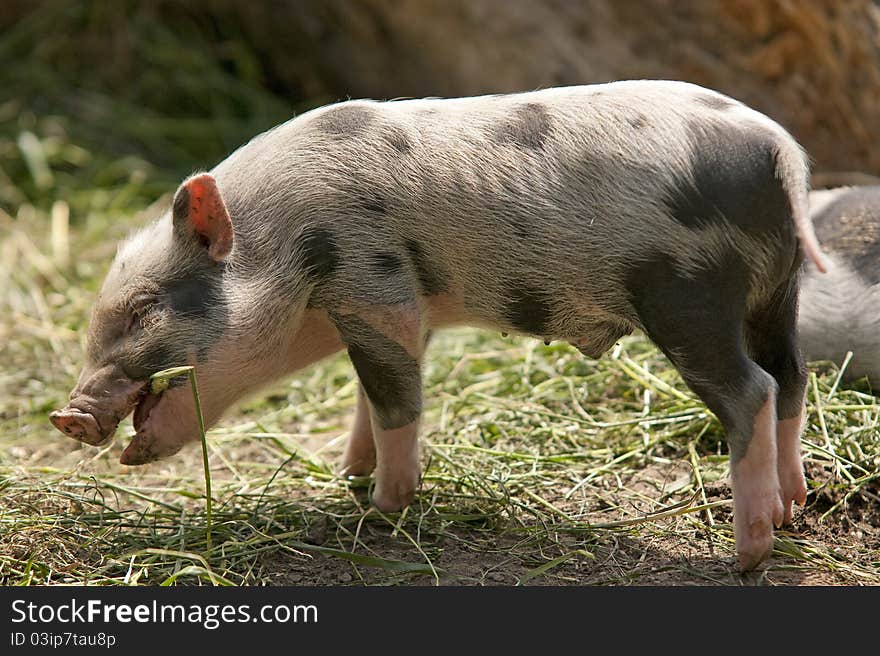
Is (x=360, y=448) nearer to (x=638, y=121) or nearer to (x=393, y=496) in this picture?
(x=393, y=496)

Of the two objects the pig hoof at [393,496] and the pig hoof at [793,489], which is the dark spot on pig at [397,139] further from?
the pig hoof at [793,489]

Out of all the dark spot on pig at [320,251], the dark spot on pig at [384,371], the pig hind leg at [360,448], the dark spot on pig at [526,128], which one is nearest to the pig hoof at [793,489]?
the dark spot on pig at [384,371]

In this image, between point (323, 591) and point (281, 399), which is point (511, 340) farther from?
point (323, 591)

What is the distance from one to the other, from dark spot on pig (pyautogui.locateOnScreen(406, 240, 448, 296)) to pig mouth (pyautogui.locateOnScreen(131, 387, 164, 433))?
0.85m

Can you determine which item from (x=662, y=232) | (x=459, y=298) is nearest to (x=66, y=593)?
(x=459, y=298)

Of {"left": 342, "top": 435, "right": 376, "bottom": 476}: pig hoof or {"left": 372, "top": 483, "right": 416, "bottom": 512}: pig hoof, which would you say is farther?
{"left": 342, "top": 435, "right": 376, "bottom": 476}: pig hoof

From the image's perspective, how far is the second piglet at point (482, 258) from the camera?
322 cm

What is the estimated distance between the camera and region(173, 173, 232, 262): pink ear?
3.39m

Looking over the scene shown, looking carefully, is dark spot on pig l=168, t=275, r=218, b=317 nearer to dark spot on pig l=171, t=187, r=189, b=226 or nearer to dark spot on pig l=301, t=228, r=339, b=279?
dark spot on pig l=171, t=187, r=189, b=226

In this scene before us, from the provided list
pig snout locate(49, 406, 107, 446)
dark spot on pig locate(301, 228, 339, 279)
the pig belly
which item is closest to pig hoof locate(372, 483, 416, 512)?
the pig belly

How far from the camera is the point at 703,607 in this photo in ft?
10.2

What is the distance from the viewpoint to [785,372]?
3.55 m

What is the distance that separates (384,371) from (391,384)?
5 centimetres

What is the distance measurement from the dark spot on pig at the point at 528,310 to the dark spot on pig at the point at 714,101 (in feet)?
2.31
